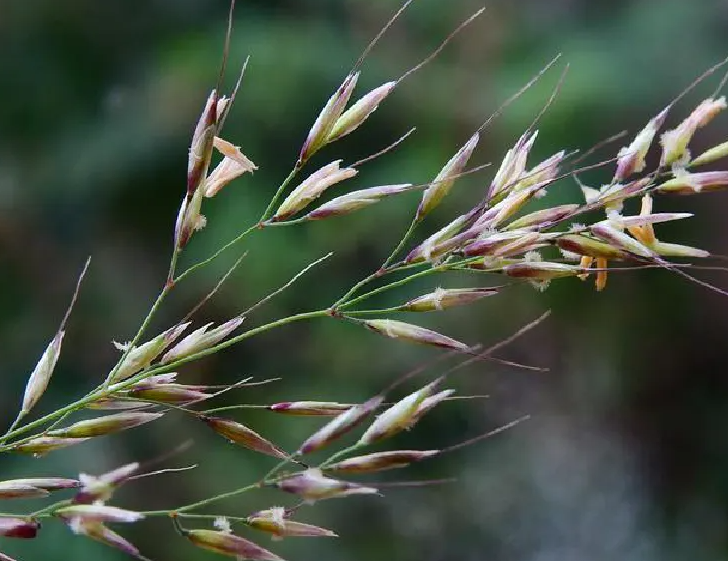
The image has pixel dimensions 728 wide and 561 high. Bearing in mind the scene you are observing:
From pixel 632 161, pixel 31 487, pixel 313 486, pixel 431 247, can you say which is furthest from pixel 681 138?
pixel 31 487

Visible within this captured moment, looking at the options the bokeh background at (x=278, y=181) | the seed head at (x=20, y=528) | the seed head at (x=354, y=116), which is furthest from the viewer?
the bokeh background at (x=278, y=181)

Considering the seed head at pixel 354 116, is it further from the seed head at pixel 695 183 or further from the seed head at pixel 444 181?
the seed head at pixel 695 183

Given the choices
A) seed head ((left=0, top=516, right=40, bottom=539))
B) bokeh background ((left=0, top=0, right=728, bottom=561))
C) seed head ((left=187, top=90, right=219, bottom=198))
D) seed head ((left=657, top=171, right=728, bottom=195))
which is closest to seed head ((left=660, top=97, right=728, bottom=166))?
seed head ((left=657, top=171, right=728, bottom=195))

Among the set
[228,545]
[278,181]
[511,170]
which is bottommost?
[278,181]

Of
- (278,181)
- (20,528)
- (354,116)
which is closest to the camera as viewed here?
(20,528)

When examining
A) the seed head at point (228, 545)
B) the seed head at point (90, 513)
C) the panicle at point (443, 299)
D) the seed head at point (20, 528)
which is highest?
the panicle at point (443, 299)

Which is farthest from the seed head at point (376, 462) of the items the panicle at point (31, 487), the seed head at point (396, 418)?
the panicle at point (31, 487)

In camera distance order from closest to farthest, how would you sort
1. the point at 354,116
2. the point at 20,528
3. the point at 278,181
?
1. the point at 20,528
2. the point at 354,116
3. the point at 278,181

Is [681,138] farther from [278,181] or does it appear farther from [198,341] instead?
[278,181]

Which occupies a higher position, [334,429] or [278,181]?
[334,429]

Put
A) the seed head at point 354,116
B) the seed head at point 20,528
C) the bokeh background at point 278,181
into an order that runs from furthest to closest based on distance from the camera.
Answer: the bokeh background at point 278,181 < the seed head at point 354,116 < the seed head at point 20,528

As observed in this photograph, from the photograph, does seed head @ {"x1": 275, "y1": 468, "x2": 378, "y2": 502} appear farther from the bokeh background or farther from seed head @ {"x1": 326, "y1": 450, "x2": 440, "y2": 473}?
the bokeh background
